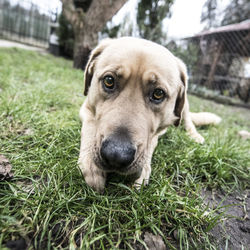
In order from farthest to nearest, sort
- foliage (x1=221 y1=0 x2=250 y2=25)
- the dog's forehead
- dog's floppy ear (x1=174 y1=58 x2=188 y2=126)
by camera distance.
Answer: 1. foliage (x1=221 y1=0 x2=250 y2=25)
2. dog's floppy ear (x1=174 y1=58 x2=188 y2=126)
3. the dog's forehead

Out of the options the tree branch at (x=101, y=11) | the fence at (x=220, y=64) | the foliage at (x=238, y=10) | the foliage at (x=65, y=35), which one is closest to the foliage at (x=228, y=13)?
the foliage at (x=238, y=10)

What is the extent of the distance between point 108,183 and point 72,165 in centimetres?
36

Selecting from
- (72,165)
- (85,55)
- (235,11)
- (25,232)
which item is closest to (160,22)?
(85,55)

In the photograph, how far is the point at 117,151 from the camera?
123 cm

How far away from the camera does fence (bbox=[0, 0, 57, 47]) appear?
1412 centimetres

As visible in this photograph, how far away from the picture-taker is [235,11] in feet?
78.5

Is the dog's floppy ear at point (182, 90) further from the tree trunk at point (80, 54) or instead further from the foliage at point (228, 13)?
the foliage at point (228, 13)

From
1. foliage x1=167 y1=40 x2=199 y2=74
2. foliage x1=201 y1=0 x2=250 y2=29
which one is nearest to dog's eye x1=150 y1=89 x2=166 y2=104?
foliage x1=167 y1=40 x2=199 y2=74

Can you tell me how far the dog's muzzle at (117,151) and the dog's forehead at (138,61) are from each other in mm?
652

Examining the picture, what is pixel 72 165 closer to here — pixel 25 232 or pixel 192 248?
pixel 25 232

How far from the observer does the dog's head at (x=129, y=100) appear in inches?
51.4

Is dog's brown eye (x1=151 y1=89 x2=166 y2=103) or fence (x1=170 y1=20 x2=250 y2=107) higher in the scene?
fence (x1=170 y1=20 x2=250 y2=107)

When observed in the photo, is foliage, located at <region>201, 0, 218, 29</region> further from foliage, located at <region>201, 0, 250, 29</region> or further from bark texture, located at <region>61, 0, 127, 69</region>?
bark texture, located at <region>61, 0, 127, 69</region>

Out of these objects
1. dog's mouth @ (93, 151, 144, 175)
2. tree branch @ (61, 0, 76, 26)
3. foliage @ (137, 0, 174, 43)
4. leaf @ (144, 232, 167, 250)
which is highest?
foliage @ (137, 0, 174, 43)
